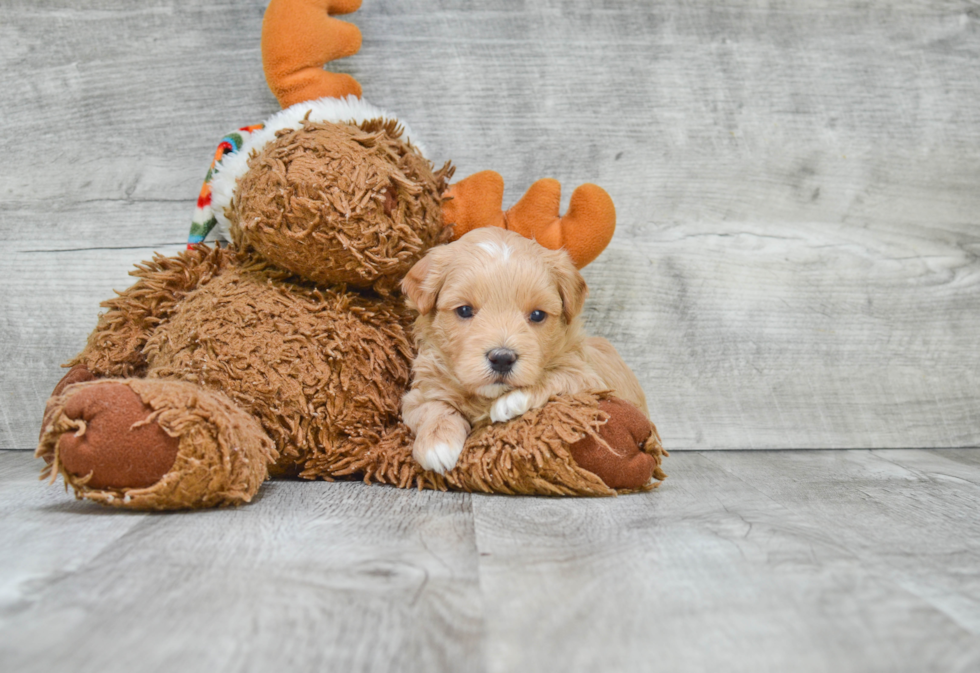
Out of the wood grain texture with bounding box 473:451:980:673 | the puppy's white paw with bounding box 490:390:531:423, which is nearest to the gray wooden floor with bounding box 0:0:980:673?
the wood grain texture with bounding box 473:451:980:673

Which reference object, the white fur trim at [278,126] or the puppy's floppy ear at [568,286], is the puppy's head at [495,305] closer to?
the puppy's floppy ear at [568,286]

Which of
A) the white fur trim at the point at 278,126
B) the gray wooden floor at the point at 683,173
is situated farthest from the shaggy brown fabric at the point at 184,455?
the white fur trim at the point at 278,126

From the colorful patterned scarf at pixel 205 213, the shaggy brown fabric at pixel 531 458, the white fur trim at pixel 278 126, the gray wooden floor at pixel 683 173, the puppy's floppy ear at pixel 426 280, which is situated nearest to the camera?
the shaggy brown fabric at pixel 531 458

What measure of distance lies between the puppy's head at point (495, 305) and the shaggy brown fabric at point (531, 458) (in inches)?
3.3

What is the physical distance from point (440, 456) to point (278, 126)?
0.81 m

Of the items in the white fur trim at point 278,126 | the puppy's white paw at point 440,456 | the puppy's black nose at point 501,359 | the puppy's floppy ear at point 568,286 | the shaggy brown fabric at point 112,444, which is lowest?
the puppy's white paw at point 440,456

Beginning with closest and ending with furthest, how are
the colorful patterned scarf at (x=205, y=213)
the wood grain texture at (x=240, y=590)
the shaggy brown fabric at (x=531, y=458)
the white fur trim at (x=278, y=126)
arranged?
1. the wood grain texture at (x=240, y=590)
2. the shaggy brown fabric at (x=531, y=458)
3. the white fur trim at (x=278, y=126)
4. the colorful patterned scarf at (x=205, y=213)

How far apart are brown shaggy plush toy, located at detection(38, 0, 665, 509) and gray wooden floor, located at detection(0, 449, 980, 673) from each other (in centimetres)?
8

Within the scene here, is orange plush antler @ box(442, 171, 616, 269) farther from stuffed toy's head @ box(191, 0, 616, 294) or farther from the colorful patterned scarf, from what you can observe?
the colorful patterned scarf

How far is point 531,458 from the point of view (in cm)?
141

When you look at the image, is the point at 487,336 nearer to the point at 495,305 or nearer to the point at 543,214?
the point at 495,305

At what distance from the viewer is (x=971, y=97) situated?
216cm

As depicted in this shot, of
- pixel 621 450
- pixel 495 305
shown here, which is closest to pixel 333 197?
pixel 495 305

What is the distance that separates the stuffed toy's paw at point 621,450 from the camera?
141 centimetres
